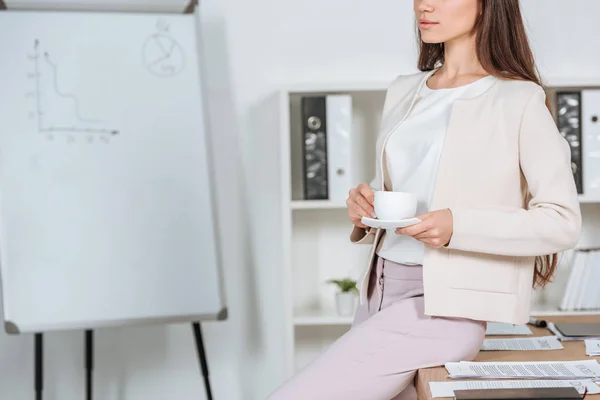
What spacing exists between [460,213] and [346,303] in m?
1.44

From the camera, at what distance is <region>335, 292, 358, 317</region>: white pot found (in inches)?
110

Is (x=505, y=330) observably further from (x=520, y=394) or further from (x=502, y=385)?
(x=520, y=394)

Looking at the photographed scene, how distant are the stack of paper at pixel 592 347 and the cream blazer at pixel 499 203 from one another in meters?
0.24

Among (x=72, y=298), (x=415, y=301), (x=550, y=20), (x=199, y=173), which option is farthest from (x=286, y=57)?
(x=415, y=301)

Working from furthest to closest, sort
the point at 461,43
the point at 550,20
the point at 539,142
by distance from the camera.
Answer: the point at 550,20 → the point at 461,43 → the point at 539,142

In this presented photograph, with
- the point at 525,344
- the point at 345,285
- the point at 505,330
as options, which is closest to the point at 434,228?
the point at 525,344

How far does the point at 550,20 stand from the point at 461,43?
1472 mm

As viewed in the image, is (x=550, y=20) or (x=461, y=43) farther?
(x=550, y=20)

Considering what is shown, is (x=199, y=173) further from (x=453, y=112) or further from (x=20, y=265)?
(x=453, y=112)

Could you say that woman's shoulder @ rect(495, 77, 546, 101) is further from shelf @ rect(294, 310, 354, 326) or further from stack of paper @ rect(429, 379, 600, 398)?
shelf @ rect(294, 310, 354, 326)

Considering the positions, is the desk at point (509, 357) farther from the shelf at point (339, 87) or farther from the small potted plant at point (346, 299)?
the shelf at point (339, 87)

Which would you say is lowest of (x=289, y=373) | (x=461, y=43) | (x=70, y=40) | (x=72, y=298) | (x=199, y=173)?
(x=289, y=373)

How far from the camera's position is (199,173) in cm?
266

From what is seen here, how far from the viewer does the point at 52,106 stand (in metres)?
2.57
